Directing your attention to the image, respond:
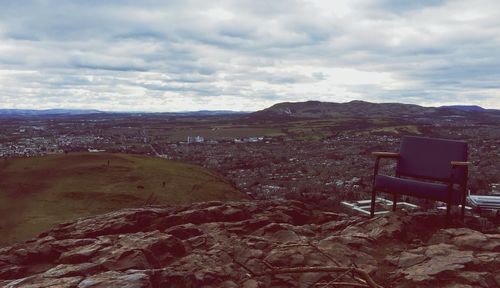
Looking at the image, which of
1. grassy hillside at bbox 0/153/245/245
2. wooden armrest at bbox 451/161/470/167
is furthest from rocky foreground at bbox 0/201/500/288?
grassy hillside at bbox 0/153/245/245

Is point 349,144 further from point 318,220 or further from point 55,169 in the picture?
point 318,220

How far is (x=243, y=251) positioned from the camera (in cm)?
768

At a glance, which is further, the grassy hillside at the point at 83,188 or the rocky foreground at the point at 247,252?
the grassy hillside at the point at 83,188

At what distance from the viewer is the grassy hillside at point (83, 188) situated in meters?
31.0

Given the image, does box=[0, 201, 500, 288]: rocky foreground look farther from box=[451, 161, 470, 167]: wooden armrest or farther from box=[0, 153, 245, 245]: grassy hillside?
box=[0, 153, 245, 245]: grassy hillside

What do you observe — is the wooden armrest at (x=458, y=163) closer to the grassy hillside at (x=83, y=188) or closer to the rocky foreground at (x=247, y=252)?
the rocky foreground at (x=247, y=252)

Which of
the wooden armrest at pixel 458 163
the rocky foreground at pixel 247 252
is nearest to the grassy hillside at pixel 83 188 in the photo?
the rocky foreground at pixel 247 252

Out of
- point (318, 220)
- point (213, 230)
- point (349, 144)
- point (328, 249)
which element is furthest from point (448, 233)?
point (349, 144)

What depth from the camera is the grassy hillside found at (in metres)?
31.0

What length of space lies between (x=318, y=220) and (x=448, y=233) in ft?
10.5

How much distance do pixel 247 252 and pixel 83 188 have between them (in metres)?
33.2

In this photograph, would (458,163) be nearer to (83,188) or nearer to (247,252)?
(247,252)

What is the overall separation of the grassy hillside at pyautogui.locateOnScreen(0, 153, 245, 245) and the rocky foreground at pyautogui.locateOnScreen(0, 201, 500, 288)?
2020 centimetres

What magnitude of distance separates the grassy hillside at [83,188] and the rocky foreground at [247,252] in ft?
66.3
